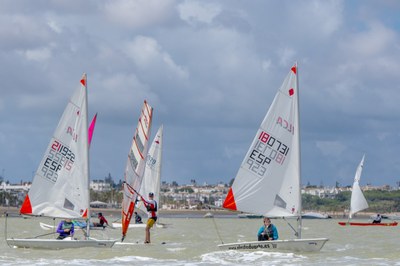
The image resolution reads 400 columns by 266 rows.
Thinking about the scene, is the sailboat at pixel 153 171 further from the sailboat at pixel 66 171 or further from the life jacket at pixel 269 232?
the life jacket at pixel 269 232

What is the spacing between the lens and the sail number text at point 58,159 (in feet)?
106

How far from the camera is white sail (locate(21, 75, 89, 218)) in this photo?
3222cm

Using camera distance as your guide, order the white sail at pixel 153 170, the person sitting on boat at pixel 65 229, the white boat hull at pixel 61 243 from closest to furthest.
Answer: the white boat hull at pixel 61 243 → the person sitting on boat at pixel 65 229 → the white sail at pixel 153 170

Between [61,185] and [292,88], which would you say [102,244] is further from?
[292,88]

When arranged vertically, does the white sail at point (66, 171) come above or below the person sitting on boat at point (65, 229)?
above

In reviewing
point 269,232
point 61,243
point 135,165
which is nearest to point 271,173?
point 269,232

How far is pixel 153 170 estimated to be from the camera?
5469cm

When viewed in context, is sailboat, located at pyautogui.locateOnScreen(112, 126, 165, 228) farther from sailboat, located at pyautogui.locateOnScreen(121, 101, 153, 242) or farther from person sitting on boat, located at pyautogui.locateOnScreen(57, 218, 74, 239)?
person sitting on boat, located at pyautogui.locateOnScreen(57, 218, 74, 239)

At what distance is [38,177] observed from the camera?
107ft

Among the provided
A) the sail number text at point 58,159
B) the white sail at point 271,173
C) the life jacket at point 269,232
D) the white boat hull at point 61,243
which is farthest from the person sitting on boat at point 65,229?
the life jacket at point 269,232

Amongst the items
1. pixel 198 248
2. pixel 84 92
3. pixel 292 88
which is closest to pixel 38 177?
pixel 84 92

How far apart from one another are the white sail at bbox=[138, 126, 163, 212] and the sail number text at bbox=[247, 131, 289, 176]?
934 inches

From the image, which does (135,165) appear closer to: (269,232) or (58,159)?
(58,159)

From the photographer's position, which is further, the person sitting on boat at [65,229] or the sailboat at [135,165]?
the sailboat at [135,165]
